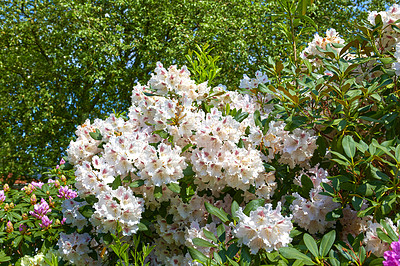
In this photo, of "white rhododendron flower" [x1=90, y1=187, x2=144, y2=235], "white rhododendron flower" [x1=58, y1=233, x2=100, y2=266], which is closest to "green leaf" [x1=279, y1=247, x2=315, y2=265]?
"white rhododendron flower" [x1=90, y1=187, x2=144, y2=235]

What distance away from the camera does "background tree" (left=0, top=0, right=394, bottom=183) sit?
27.5 ft

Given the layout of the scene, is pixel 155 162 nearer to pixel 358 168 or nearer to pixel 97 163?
pixel 97 163

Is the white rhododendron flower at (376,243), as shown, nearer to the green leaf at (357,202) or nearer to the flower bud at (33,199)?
the green leaf at (357,202)

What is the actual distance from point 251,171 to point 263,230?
0.40 metres

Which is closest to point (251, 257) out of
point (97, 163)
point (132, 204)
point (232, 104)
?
point (132, 204)

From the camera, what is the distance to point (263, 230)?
1425mm

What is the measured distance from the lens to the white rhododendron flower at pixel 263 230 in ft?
4.67

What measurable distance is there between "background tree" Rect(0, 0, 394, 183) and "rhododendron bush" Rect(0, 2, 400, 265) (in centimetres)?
613

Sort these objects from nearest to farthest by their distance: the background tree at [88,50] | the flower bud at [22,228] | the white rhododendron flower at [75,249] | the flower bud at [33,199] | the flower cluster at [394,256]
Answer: the flower cluster at [394,256]
the white rhododendron flower at [75,249]
the flower bud at [22,228]
the flower bud at [33,199]
the background tree at [88,50]

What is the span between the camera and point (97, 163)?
1.95 m

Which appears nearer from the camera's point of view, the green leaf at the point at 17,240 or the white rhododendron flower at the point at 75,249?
the white rhododendron flower at the point at 75,249

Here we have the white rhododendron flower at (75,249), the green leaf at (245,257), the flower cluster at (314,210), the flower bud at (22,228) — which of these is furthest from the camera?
the flower bud at (22,228)

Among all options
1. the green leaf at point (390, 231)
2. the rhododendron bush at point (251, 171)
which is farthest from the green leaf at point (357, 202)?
the green leaf at point (390, 231)

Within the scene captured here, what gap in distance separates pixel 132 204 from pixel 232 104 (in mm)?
959
